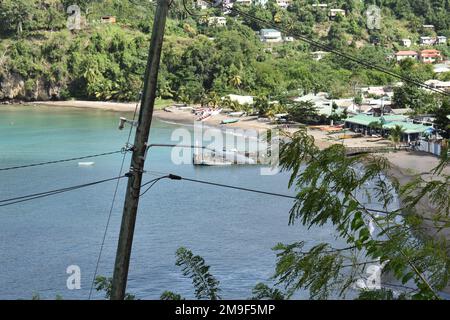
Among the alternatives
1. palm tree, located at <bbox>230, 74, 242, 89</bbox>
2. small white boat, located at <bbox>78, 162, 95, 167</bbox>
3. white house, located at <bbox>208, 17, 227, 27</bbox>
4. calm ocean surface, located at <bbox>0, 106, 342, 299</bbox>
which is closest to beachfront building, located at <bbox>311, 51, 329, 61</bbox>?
white house, located at <bbox>208, 17, 227, 27</bbox>

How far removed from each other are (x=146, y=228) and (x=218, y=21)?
55610 millimetres

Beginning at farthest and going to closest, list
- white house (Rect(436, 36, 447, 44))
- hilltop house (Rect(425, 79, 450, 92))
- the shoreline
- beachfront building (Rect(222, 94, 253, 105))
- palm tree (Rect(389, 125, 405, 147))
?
1. white house (Rect(436, 36, 447, 44))
2. hilltop house (Rect(425, 79, 450, 92))
3. beachfront building (Rect(222, 94, 253, 105))
4. palm tree (Rect(389, 125, 405, 147))
5. the shoreline

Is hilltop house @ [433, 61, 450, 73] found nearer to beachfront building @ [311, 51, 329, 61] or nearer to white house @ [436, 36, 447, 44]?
beachfront building @ [311, 51, 329, 61]

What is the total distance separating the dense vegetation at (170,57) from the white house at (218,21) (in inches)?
23.1

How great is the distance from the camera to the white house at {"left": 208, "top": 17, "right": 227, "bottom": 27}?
241 feet

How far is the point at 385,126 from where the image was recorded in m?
38.6

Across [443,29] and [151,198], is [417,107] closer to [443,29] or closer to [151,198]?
[151,198]

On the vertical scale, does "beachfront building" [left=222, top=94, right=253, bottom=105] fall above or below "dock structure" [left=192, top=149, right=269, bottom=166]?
above

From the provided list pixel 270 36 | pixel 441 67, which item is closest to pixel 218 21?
pixel 270 36

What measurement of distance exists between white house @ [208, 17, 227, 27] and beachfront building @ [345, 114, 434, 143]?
33.1 metres

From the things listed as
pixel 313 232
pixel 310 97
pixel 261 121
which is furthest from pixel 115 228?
pixel 310 97

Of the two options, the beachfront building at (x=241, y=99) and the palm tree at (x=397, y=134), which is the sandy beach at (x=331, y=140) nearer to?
the palm tree at (x=397, y=134)

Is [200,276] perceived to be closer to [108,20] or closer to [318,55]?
[318,55]
